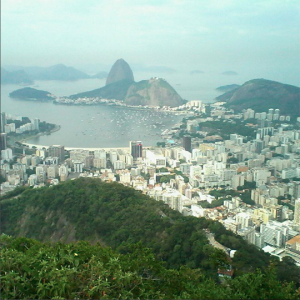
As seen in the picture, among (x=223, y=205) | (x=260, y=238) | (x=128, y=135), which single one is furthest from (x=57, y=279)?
(x=128, y=135)

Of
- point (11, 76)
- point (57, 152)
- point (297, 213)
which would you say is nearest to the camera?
point (297, 213)

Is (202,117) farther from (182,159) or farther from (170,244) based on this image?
(170,244)

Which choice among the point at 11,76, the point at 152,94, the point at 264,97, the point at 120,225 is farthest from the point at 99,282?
the point at 152,94

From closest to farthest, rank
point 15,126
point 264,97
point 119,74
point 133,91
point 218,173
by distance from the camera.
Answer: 1. point 218,173
2. point 264,97
3. point 15,126
4. point 119,74
5. point 133,91

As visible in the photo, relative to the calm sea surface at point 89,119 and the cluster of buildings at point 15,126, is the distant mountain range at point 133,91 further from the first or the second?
the cluster of buildings at point 15,126

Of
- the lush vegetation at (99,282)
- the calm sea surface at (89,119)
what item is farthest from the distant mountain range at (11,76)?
the lush vegetation at (99,282)

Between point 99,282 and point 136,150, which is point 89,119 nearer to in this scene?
point 136,150

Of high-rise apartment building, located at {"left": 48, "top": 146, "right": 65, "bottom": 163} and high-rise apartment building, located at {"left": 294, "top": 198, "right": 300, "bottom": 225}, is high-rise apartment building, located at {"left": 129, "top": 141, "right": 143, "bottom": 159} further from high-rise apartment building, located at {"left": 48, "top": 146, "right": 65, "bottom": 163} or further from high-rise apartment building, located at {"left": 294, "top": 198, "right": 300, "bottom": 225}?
high-rise apartment building, located at {"left": 294, "top": 198, "right": 300, "bottom": 225}
